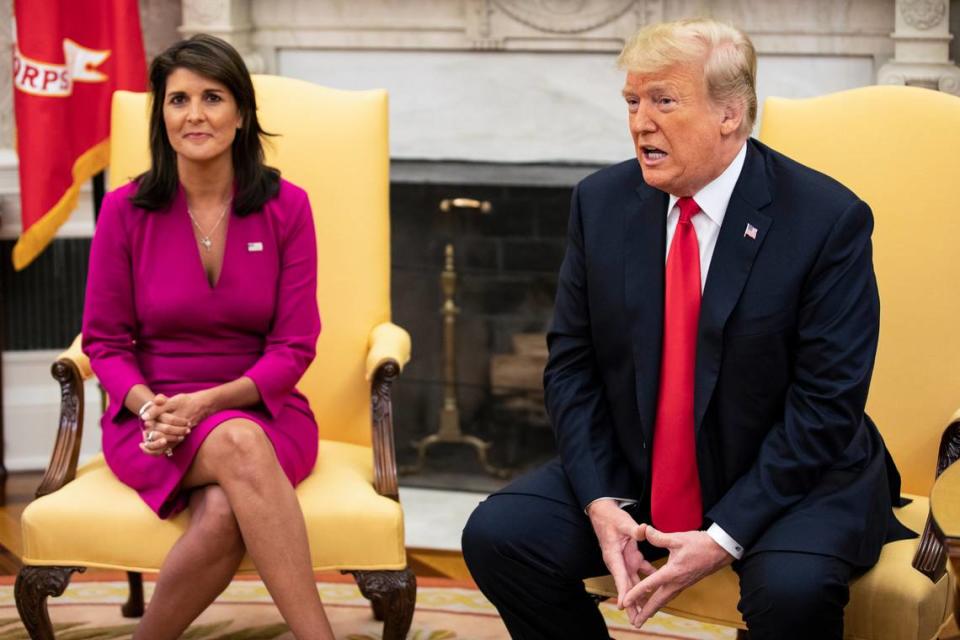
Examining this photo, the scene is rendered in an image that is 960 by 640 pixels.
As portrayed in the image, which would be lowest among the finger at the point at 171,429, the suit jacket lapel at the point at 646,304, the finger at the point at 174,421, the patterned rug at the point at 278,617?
the patterned rug at the point at 278,617

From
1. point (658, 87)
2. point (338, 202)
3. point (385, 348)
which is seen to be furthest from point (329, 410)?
point (658, 87)

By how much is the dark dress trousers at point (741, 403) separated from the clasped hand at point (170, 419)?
1.96 ft

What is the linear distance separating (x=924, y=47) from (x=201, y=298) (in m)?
2.24

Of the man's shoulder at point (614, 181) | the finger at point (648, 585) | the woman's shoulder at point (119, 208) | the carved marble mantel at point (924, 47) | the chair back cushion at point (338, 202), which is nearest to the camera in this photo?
the finger at point (648, 585)

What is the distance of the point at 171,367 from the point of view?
9.32ft

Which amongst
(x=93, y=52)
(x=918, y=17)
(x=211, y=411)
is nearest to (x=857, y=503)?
(x=211, y=411)

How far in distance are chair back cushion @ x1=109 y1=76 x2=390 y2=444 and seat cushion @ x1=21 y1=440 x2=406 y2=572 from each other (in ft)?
1.54

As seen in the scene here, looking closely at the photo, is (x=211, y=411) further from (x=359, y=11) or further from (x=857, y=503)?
(x=359, y=11)

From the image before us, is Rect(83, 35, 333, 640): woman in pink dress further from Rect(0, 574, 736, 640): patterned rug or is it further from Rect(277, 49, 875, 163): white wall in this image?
Rect(277, 49, 875, 163): white wall

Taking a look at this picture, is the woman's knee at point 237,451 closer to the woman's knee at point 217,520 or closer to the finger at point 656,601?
the woman's knee at point 217,520

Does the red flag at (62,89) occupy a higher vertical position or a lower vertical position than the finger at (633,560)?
higher

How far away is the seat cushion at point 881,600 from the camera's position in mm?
2221

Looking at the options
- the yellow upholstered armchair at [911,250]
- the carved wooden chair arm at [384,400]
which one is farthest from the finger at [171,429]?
the yellow upholstered armchair at [911,250]

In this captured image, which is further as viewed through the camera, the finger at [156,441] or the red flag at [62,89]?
the red flag at [62,89]
